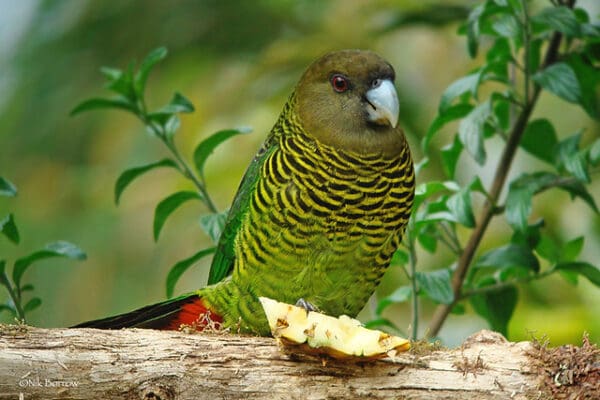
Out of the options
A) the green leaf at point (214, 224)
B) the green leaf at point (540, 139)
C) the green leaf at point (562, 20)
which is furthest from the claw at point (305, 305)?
the green leaf at point (562, 20)

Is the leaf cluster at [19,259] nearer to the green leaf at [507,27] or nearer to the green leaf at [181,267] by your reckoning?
the green leaf at [181,267]

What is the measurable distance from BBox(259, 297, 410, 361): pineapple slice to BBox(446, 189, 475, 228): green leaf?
117cm

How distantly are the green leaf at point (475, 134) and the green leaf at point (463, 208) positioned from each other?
0.17 metres

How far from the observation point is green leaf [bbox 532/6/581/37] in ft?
11.8

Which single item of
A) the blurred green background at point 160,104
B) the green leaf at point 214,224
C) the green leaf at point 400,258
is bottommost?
the blurred green background at point 160,104

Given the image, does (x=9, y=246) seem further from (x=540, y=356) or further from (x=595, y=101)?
(x=540, y=356)

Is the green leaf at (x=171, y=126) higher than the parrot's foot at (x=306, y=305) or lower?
higher

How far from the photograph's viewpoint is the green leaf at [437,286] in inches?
140

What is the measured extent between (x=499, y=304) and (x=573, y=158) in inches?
31.4

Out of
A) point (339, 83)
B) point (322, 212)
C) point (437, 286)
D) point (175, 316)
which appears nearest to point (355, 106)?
point (339, 83)

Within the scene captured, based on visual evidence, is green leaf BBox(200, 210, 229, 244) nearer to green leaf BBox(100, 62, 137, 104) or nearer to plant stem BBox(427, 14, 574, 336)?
green leaf BBox(100, 62, 137, 104)

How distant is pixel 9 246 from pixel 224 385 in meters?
5.19

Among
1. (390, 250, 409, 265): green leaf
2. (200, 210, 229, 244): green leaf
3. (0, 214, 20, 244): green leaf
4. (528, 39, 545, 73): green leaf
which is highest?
(528, 39, 545, 73): green leaf

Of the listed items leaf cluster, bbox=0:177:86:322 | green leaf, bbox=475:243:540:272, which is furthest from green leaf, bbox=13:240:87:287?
green leaf, bbox=475:243:540:272
